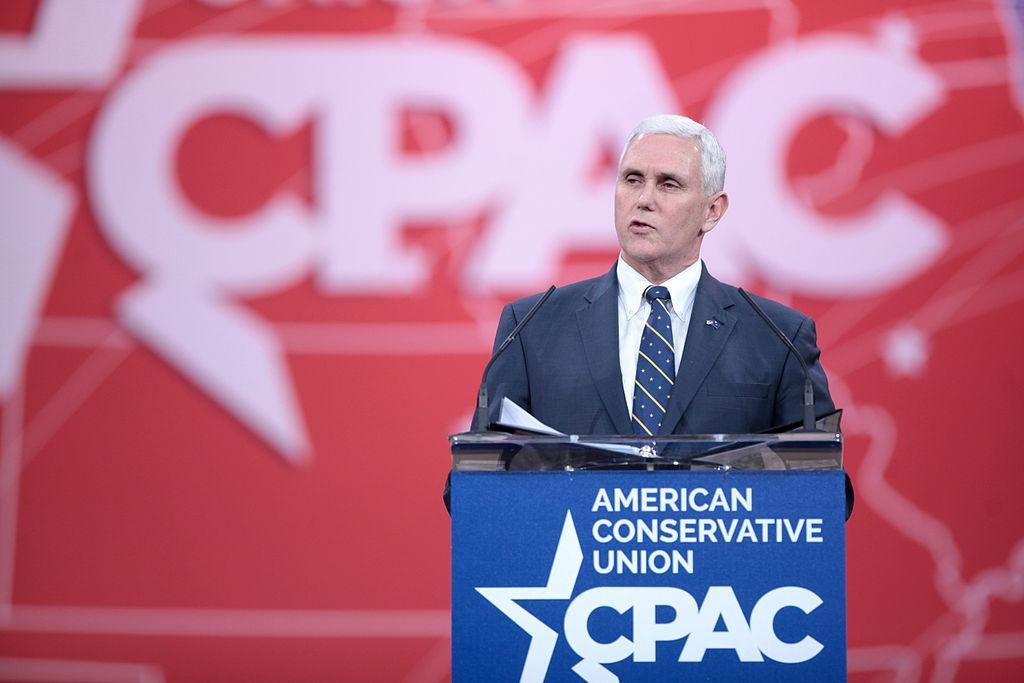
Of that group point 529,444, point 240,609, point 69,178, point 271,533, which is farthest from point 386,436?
point 529,444

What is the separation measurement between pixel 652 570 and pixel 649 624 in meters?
0.07

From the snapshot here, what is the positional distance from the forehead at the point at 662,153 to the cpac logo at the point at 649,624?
0.87 meters

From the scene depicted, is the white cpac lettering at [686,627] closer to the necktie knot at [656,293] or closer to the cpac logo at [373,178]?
the necktie knot at [656,293]

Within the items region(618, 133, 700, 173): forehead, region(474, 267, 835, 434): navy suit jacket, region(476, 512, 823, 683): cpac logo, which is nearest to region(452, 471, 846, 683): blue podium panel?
region(476, 512, 823, 683): cpac logo

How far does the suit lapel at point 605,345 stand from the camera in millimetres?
2066

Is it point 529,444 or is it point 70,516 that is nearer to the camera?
point 529,444

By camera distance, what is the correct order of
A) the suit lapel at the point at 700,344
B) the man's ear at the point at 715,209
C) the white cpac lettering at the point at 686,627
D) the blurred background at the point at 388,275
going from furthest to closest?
the blurred background at the point at 388,275
the man's ear at the point at 715,209
the suit lapel at the point at 700,344
the white cpac lettering at the point at 686,627

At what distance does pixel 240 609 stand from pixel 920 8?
291cm

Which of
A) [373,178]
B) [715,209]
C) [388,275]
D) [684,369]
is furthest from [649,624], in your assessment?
[373,178]

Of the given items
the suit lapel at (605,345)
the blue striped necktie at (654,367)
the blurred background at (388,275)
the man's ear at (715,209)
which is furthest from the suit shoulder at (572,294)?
the blurred background at (388,275)

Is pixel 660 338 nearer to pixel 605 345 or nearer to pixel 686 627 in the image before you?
pixel 605 345

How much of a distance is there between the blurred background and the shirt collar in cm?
151

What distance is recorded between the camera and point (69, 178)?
3830 millimetres

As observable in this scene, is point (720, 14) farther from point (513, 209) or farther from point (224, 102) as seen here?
point (224, 102)
